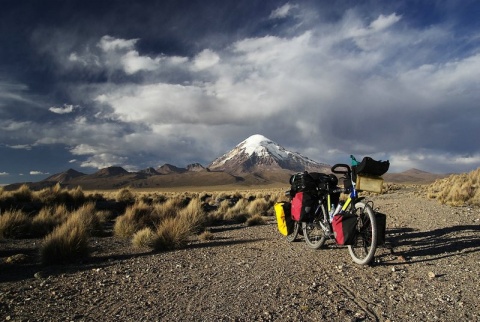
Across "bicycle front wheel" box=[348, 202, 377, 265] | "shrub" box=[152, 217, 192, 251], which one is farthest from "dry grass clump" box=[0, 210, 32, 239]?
"bicycle front wheel" box=[348, 202, 377, 265]

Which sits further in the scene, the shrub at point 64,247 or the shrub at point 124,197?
the shrub at point 124,197

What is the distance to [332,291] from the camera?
492cm

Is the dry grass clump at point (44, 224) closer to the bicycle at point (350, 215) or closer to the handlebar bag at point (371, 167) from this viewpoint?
the bicycle at point (350, 215)

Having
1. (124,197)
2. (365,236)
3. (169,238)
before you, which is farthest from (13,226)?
(124,197)

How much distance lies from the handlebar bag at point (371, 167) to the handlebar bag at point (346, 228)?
82cm

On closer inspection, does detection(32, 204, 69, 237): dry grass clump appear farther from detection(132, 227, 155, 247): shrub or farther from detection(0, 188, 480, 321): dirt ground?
detection(132, 227, 155, 247): shrub

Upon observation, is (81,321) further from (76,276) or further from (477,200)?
(477,200)

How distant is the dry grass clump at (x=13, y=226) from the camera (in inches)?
445

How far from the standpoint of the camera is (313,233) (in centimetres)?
824

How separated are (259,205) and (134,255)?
1310 centimetres

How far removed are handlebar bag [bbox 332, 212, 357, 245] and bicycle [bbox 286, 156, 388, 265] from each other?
34mm

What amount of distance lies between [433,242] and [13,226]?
1237cm

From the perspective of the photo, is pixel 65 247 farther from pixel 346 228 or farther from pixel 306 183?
pixel 346 228

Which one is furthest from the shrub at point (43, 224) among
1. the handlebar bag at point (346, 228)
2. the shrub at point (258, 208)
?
the handlebar bag at point (346, 228)
